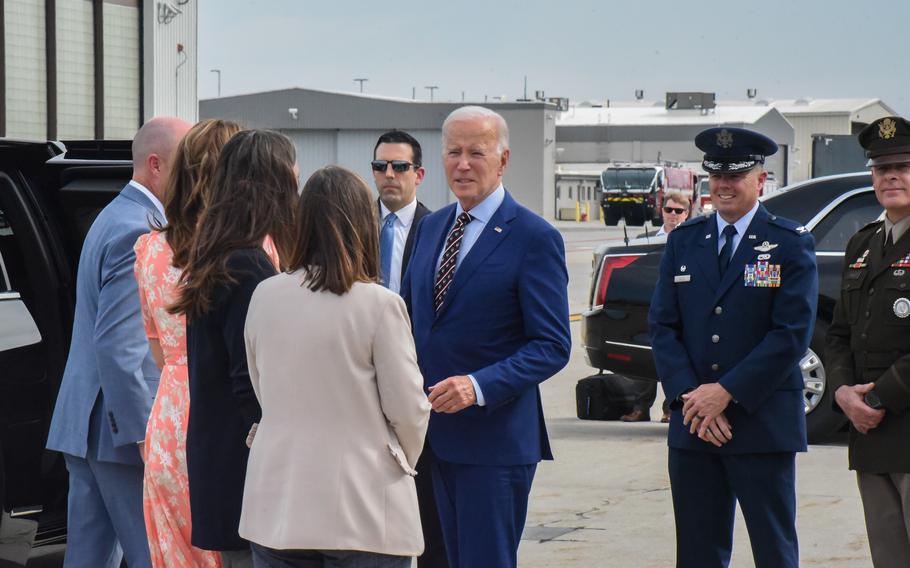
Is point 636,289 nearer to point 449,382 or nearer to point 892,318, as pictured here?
point 892,318

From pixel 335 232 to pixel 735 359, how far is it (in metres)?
1.76

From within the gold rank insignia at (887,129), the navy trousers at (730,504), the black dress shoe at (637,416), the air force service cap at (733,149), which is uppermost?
the gold rank insignia at (887,129)

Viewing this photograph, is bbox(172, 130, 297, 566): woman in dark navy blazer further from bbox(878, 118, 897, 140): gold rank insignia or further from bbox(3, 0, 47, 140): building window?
bbox(3, 0, 47, 140): building window

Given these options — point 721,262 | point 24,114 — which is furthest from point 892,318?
point 24,114

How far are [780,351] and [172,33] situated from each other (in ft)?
44.3

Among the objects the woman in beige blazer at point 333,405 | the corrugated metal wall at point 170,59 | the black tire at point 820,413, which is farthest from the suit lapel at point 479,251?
the corrugated metal wall at point 170,59

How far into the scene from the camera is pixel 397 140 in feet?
21.1

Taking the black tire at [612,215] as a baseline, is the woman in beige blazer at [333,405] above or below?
above

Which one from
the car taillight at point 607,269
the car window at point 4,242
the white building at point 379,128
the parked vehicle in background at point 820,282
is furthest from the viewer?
the white building at point 379,128

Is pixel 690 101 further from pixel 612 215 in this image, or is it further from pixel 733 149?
pixel 733 149

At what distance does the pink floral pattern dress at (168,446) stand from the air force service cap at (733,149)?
1884mm

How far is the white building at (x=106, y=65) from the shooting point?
16.0 m

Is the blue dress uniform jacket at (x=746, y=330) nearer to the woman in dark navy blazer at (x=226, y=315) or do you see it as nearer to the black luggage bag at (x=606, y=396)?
the woman in dark navy blazer at (x=226, y=315)

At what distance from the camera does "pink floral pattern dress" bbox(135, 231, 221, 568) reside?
12.6 feet
